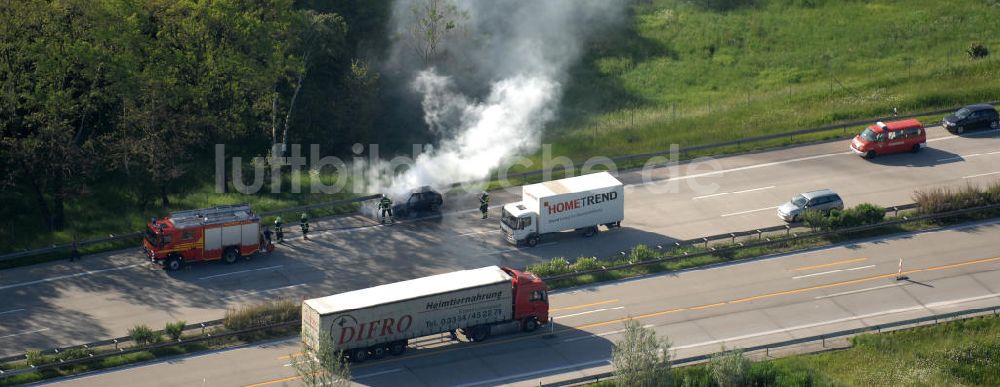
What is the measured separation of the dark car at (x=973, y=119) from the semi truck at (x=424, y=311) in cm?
3606

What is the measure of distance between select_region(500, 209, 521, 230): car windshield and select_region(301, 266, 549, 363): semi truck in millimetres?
9157

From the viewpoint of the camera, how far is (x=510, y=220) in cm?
6756

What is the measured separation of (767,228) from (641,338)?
19930mm

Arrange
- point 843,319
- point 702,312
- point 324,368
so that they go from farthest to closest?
point 702,312, point 843,319, point 324,368

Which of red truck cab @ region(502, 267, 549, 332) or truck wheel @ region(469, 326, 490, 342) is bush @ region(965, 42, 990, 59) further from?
truck wheel @ region(469, 326, 490, 342)

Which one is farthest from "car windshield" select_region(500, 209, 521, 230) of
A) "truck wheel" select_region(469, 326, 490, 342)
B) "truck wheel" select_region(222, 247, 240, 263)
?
"truck wheel" select_region(222, 247, 240, 263)

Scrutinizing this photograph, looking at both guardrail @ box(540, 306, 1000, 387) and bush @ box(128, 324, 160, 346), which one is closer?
guardrail @ box(540, 306, 1000, 387)

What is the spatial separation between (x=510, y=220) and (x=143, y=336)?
20476 millimetres

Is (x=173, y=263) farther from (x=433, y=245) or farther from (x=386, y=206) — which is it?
(x=433, y=245)

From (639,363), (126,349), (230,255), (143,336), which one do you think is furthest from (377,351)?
(230,255)

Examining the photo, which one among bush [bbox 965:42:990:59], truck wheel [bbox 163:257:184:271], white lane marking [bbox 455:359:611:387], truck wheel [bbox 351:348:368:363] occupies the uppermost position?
bush [bbox 965:42:990:59]

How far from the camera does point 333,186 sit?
246 feet

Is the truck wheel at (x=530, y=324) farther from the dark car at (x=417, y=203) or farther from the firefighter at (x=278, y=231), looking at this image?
the firefighter at (x=278, y=231)

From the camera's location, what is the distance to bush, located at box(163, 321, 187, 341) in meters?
56.5
